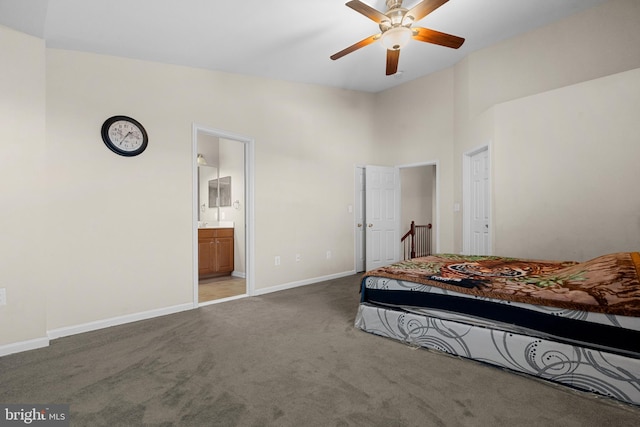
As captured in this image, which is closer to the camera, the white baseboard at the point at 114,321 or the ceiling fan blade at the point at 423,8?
the ceiling fan blade at the point at 423,8

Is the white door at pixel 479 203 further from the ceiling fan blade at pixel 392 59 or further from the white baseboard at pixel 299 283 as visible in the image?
the white baseboard at pixel 299 283

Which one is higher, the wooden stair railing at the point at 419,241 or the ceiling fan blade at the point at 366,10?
the ceiling fan blade at the point at 366,10

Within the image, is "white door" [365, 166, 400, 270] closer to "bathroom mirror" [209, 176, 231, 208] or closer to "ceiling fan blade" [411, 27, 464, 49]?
"bathroom mirror" [209, 176, 231, 208]

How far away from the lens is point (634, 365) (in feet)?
5.74

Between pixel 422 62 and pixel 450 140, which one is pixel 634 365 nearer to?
pixel 450 140

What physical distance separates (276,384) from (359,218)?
13.0 ft

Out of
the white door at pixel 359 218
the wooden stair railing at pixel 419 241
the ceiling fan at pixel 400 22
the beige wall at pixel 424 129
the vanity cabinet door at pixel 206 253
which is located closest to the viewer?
the ceiling fan at pixel 400 22

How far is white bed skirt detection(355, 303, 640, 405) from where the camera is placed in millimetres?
1806

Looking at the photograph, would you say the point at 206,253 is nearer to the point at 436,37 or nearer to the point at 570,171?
the point at 436,37

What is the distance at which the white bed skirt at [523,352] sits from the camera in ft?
5.92

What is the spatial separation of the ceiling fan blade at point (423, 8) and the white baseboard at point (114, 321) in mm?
3673

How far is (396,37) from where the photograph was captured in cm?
271

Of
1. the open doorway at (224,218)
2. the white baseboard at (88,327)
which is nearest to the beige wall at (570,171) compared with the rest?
the open doorway at (224,218)

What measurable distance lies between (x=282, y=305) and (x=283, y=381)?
70.4 inches
